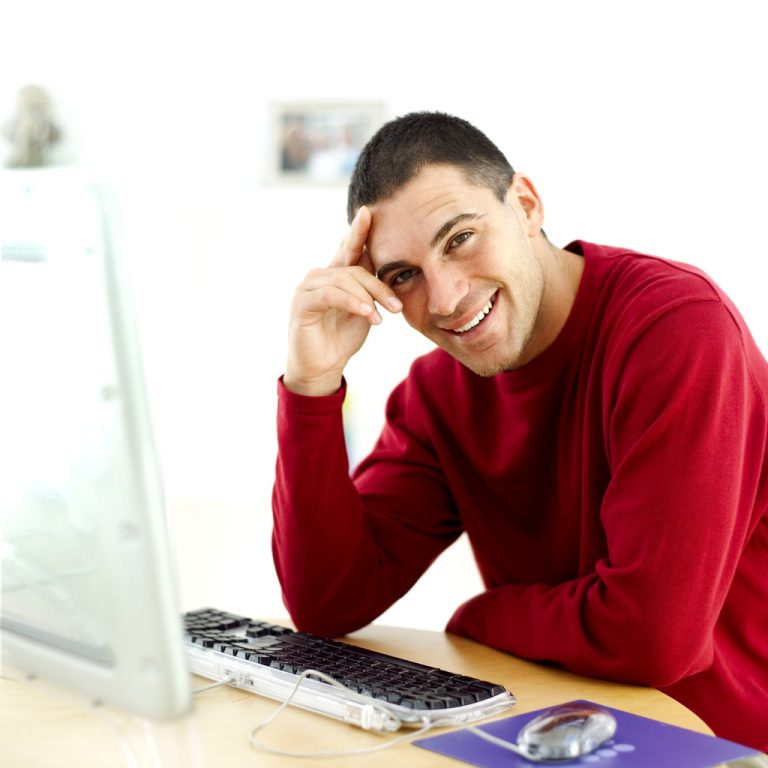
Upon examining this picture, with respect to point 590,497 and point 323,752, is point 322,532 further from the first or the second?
point 323,752

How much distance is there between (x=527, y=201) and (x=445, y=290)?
0.85 ft

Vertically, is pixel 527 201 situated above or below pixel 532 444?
above

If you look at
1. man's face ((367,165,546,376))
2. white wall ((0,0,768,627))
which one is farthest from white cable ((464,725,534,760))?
white wall ((0,0,768,627))

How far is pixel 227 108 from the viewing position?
113 inches

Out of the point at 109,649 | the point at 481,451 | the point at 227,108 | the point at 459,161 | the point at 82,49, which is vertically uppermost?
the point at 82,49

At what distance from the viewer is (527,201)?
1.53m

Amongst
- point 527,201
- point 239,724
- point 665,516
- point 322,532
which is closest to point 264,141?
point 527,201

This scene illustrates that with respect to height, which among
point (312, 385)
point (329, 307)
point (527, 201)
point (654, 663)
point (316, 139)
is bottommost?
point (654, 663)

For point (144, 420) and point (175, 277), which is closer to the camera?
point (144, 420)

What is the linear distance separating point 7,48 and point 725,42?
1.87m

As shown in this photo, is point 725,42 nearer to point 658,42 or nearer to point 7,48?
point 658,42

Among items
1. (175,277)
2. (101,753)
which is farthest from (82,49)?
(101,753)

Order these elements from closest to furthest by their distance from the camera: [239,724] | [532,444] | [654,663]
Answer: [239,724] → [654,663] → [532,444]

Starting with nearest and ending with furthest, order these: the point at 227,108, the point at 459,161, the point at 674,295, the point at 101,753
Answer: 1. the point at 101,753
2. the point at 674,295
3. the point at 459,161
4. the point at 227,108
